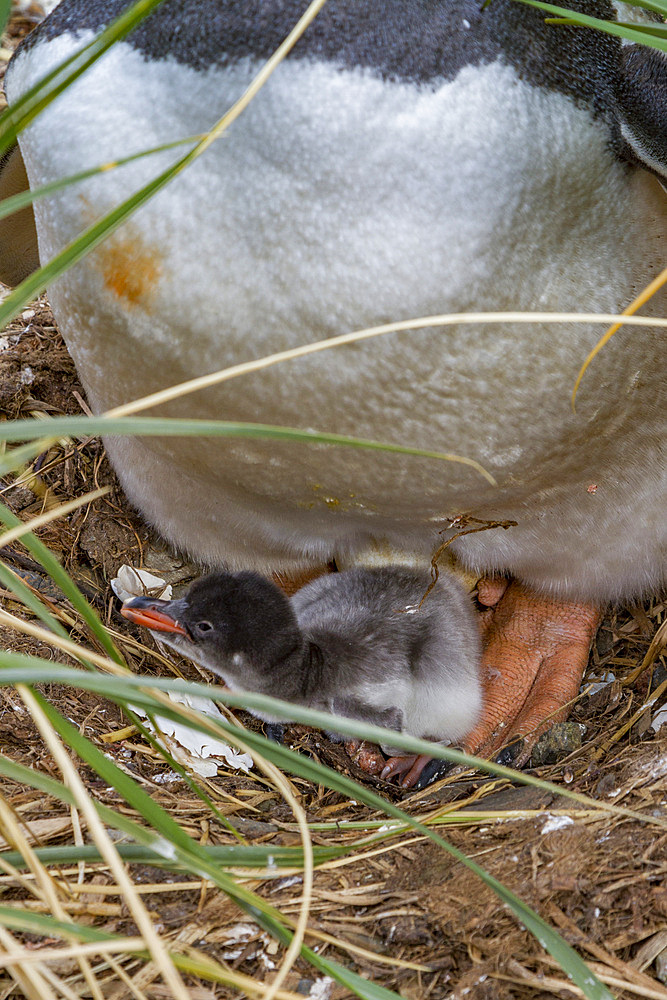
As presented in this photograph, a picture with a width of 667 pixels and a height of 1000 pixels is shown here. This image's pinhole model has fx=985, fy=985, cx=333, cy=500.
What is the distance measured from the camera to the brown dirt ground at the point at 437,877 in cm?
138

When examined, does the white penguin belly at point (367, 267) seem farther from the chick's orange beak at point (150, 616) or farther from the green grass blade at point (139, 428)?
the green grass blade at point (139, 428)

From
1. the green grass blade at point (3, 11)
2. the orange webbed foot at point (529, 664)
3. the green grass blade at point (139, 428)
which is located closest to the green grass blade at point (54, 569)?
the green grass blade at point (139, 428)

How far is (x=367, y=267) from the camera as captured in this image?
148 centimetres

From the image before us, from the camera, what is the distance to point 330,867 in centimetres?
162

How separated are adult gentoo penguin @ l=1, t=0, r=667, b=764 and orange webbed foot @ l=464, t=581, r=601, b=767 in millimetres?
664

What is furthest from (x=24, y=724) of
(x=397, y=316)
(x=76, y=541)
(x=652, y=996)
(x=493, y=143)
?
(x=493, y=143)

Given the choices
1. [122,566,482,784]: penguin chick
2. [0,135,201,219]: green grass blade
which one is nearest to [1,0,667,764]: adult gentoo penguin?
[122,566,482,784]: penguin chick

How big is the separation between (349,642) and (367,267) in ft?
Result: 3.30

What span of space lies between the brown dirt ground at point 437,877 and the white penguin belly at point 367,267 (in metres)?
0.59

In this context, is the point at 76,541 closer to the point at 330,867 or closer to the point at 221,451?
the point at 221,451

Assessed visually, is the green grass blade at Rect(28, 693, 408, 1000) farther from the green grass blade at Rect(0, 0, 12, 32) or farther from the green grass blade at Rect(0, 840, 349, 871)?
the green grass blade at Rect(0, 0, 12, 32)

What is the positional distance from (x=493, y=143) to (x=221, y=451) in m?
0.74

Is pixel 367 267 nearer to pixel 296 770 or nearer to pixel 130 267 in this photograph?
pixel 130 267

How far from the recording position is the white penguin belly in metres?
1.47
